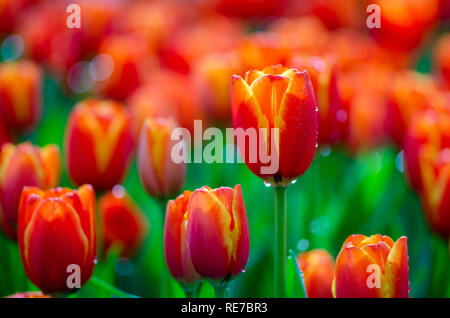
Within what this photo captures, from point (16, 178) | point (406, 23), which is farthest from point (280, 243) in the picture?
point (406, 23)

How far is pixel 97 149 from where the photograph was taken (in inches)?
41.8

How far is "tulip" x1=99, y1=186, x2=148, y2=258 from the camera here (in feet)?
3.87

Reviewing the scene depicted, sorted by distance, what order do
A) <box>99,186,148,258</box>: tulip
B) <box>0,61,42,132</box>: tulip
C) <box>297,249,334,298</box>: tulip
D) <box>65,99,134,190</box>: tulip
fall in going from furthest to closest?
<box>0,61,42,132</box>: tulip
<box>99,186,148,258</box>: tulip
<box>65,99,134,190</box>: tulip
<box>297,249,334,298</box>: tulip

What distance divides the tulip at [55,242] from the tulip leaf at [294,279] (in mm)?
215

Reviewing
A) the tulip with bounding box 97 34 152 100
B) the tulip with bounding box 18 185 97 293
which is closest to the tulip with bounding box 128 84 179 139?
the tulip with bounding box 97 34 152 100

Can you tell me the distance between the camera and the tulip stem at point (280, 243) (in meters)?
0.77

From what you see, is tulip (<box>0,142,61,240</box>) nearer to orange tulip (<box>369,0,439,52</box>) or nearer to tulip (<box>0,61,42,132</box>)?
tulip (<box>0,61,42,132</box>)

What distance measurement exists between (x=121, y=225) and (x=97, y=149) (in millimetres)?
172

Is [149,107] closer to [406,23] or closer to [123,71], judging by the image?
[123,71]

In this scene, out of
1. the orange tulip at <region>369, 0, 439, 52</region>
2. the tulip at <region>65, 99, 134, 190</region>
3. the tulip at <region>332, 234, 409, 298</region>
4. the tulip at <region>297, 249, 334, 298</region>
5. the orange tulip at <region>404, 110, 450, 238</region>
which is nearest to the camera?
the tulip at <region>332, 234, 409, 298</region>

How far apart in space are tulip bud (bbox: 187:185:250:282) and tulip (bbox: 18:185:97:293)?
0.12m

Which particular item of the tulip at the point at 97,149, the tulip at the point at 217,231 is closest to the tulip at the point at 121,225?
the tulip at the point at 97,149

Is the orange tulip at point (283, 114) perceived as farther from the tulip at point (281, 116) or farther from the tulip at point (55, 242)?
the tulip at point (55, 242)
